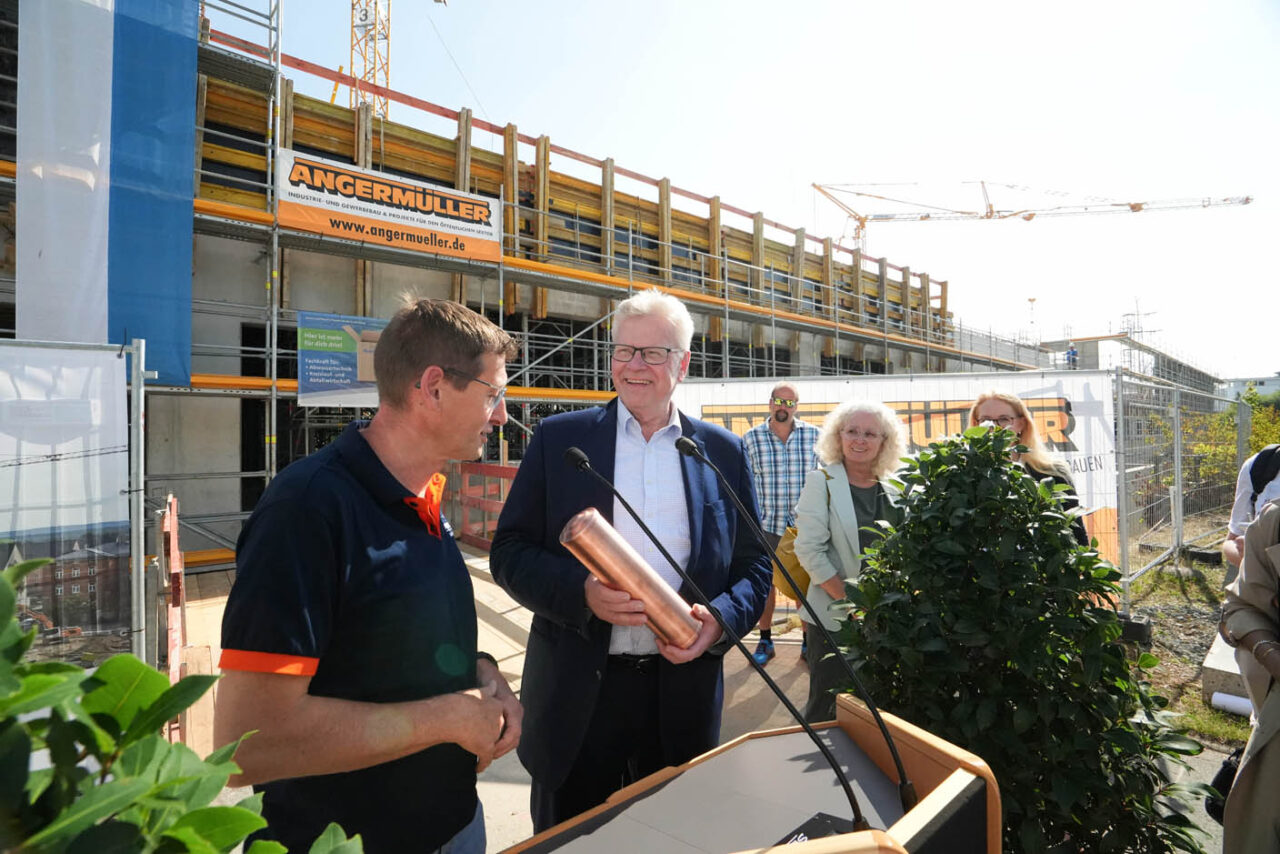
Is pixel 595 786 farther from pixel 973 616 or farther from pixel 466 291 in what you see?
pixel 466 291

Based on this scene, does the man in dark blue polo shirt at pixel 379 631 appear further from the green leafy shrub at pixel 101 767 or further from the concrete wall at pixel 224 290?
the concrete wall at pixel 224 290

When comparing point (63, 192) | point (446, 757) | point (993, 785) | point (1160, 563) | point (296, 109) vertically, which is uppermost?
point (296, 109)

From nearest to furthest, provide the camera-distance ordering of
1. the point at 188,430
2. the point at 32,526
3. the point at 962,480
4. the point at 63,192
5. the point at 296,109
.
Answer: the point at 962,480 < the point at 32,526 < the point at 63,192 < the point at 188,430 < the point at 296,109

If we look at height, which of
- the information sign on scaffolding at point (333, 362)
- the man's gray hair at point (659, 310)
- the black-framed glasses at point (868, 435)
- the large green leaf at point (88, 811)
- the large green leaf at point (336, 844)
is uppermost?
the information sign on scaffolding at point (333, 362)

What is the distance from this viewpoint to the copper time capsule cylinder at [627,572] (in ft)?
4.41

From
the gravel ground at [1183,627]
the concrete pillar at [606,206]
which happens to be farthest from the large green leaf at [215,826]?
the concrete pillar at [606,206]

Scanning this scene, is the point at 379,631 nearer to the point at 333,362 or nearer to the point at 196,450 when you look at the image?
the point at 333,362

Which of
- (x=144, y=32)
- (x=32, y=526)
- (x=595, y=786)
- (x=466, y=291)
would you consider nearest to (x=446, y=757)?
(x=595, y=786)

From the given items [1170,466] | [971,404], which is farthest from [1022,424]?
[1170,466]

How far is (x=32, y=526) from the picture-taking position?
3389mm

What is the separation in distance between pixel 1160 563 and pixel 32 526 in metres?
9.56

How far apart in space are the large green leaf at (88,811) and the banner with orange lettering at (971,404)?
4.95 m

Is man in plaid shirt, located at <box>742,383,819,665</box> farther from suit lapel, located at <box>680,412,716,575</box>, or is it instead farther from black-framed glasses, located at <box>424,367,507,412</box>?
black-framed glasses, located at <box>424,367,507,412</box>

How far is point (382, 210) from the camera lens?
9.13 m
